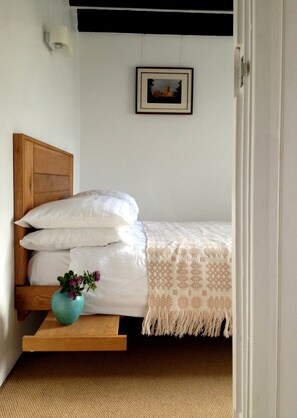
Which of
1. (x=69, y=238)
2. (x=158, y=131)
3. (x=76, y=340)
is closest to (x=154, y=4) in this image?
(x=158, y=131)

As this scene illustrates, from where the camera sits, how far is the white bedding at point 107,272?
64.9 inches

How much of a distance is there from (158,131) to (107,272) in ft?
7.71

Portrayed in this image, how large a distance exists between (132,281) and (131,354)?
19.9 inches

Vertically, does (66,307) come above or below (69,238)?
below

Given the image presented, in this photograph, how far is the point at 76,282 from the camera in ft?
5.09

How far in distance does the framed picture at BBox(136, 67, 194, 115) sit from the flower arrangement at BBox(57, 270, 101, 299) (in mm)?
2458

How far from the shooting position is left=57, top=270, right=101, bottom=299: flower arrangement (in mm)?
1544

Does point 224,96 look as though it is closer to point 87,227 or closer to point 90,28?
point 90,28

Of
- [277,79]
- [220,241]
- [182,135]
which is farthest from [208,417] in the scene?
[182,135]

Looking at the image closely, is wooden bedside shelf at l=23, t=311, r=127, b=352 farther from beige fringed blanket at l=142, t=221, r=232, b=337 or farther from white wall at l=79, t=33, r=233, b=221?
white wall at l=79, t=33, r=233, b=221

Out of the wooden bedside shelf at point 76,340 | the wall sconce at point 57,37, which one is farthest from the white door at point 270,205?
the wall sconce at point 57,37

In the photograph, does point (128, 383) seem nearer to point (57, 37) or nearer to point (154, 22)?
point (57, 37)

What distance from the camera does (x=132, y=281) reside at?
65.0 inches

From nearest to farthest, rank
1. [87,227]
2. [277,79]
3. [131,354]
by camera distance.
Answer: [277,79] → [87,227] → [131,354]
